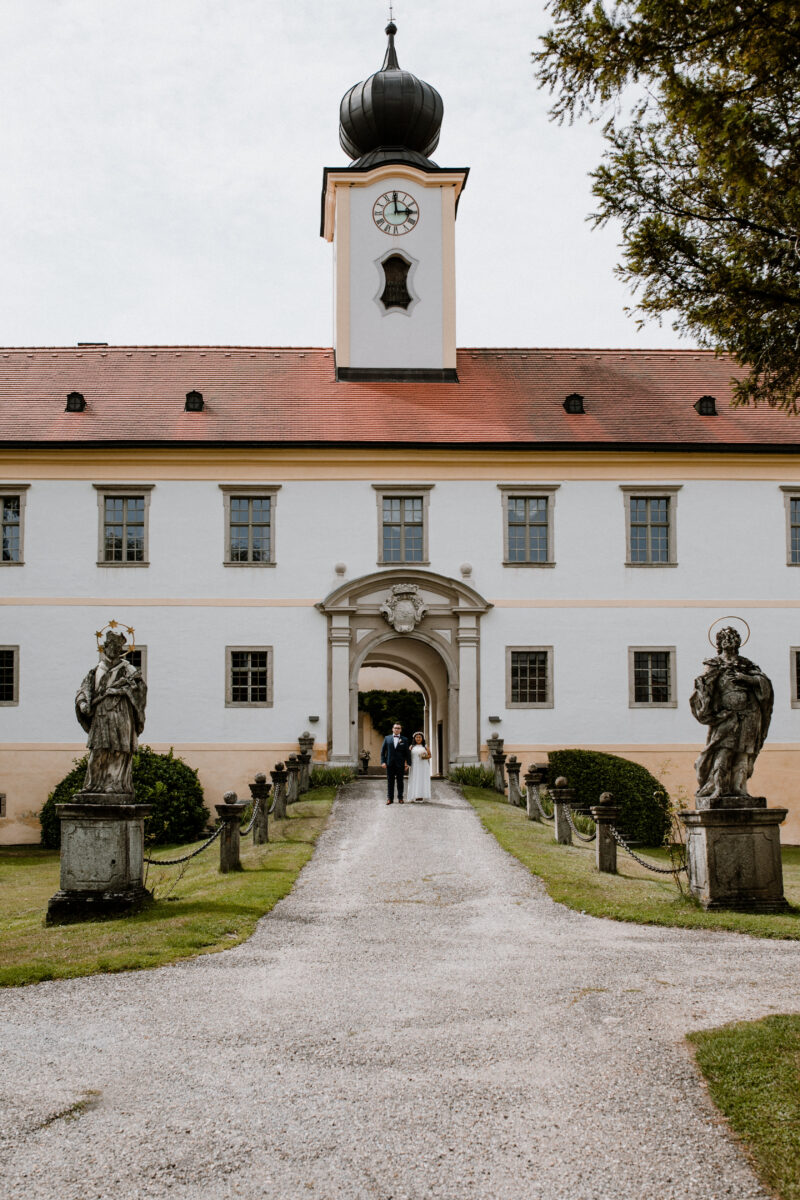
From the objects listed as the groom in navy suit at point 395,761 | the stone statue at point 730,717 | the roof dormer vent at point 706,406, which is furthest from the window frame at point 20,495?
the stone statue at point 730,717

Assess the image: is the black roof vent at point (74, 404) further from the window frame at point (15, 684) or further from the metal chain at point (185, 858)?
the metal chain at point (185, 858)

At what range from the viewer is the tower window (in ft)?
90.7

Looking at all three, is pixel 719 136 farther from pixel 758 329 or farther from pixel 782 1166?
pixel 782 1166

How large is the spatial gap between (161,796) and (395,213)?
1528cm

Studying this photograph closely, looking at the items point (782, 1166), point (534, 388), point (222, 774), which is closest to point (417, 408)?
point (534, 388)

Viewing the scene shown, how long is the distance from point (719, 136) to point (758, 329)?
1.38 metres

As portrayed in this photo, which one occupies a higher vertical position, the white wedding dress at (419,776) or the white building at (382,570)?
the white building at (382,570)

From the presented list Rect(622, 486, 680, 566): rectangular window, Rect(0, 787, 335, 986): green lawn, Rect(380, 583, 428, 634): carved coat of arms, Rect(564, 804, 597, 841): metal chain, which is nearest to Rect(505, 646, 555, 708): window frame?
Rect(380, 583, 428, 634): carved coat of arms

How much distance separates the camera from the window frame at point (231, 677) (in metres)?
24.2

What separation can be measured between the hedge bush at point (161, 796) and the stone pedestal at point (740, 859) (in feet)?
40.9

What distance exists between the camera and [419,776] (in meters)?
20.5

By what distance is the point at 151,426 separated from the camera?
25297 mm

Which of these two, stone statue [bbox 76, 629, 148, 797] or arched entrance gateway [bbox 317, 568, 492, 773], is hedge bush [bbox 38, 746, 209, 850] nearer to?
arched entrance gateway [bbox 317, 568, 492, 773]

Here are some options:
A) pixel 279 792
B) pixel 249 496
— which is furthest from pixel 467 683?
pixel 279 792
